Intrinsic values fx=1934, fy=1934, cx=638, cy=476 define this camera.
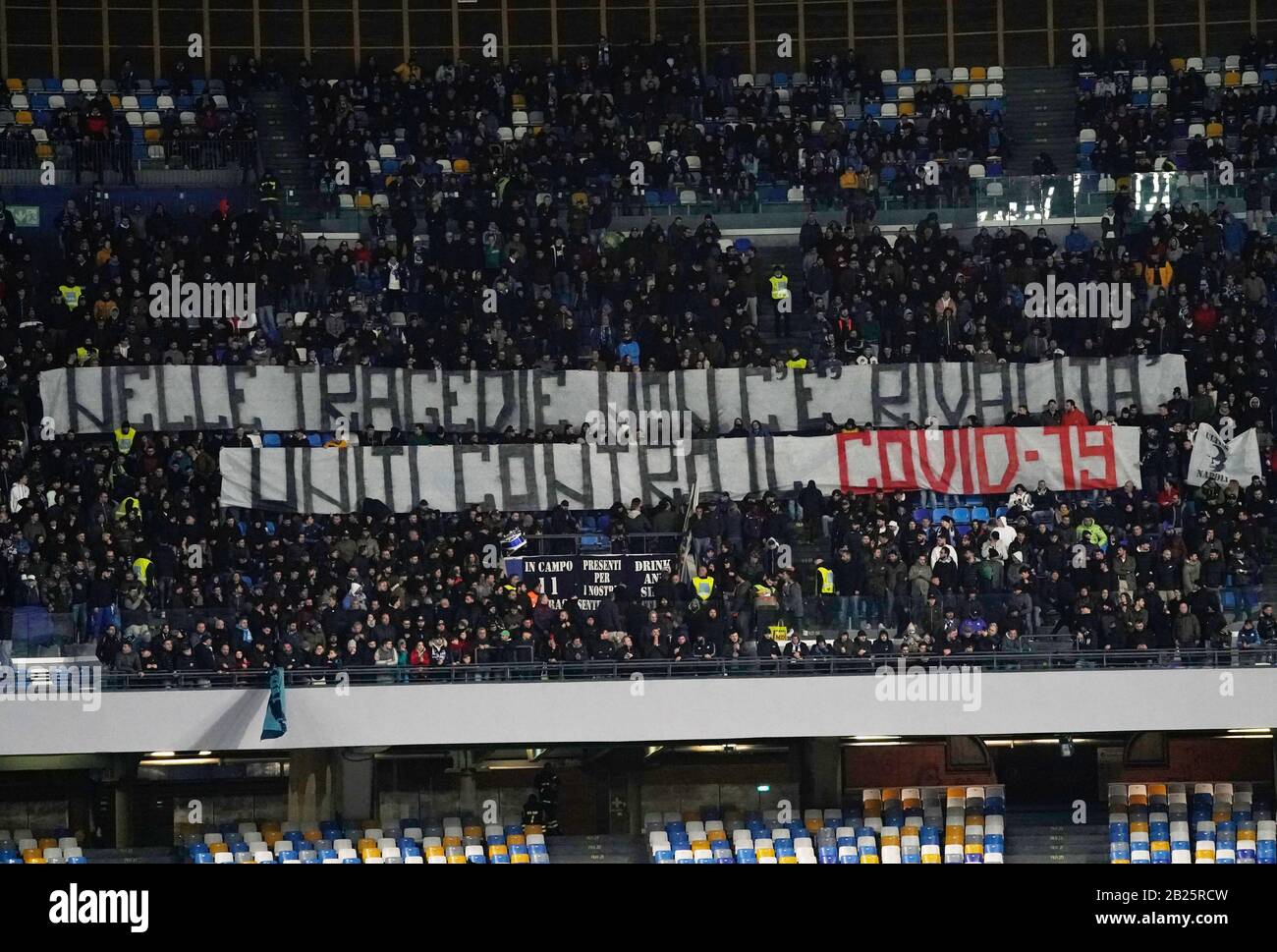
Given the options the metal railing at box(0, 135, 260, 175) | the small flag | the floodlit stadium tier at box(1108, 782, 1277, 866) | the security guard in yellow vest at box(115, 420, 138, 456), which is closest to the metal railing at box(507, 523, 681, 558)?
the small flag

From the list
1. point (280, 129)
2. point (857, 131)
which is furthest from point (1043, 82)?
point (280, 129)

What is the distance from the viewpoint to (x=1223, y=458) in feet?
65.9

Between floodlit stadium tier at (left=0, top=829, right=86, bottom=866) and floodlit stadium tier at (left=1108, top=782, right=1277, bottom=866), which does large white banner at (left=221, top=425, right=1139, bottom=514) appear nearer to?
floodlit stadium tier at (left=1108, top=782, right=1277, bottom=866)

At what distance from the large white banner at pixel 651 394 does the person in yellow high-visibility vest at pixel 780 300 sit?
5.51 ft

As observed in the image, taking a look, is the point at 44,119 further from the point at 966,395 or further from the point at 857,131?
the point at 966,395

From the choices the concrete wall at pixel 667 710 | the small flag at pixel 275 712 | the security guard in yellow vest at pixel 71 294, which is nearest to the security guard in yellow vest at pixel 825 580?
the concrete wall at pixel 667 710

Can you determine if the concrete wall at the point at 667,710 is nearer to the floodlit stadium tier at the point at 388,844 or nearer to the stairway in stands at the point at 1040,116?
the floodlit stadium tier at the point at 388,844

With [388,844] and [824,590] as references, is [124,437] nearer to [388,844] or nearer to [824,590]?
[388,844]

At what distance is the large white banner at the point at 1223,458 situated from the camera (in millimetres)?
20062

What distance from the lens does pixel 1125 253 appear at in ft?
74.1

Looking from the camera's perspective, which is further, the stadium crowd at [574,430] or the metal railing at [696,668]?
the stadium crowd at [574,430]

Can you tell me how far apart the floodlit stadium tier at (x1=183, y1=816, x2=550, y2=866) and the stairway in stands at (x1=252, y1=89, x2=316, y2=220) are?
8946mm

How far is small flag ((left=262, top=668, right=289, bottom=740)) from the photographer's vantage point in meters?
17.7

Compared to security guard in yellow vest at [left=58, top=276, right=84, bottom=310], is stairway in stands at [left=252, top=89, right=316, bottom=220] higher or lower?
higher
